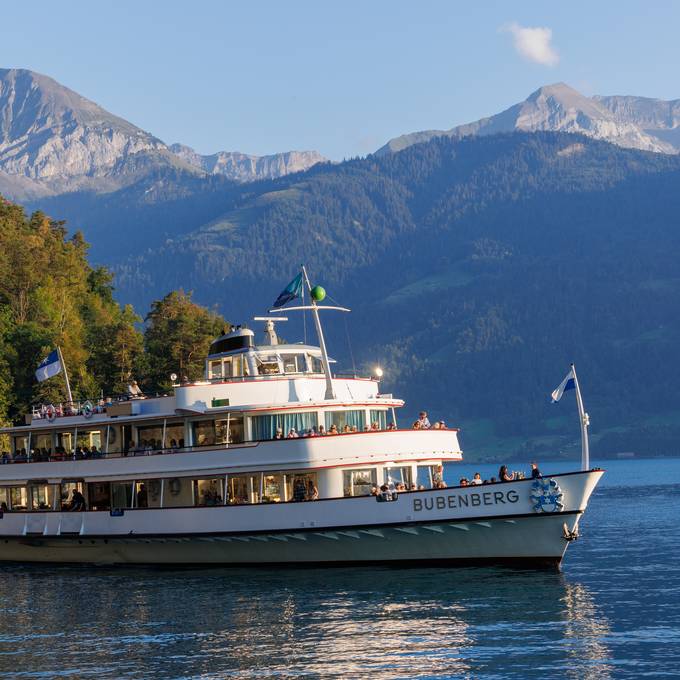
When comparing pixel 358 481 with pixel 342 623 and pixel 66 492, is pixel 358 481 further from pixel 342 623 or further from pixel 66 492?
pixel 66 492

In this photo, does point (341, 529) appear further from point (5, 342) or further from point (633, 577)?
point (5, 342)

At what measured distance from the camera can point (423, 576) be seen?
3591cm

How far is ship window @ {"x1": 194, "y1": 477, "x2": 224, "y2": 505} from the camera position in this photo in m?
40.0

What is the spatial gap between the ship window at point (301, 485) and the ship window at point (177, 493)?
3.79 meters

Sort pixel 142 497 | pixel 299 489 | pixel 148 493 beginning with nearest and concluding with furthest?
pixel 299 489
pixel 148 493
pixel 142 497

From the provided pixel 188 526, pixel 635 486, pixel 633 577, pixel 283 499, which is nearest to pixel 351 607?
pixel 283 499

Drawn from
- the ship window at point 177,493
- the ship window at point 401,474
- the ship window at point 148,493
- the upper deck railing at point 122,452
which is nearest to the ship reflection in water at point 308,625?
the ship window at point 177,493

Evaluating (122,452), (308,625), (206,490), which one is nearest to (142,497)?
(122,452)

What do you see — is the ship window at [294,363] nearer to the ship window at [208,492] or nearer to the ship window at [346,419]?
the ship window at [346,419]

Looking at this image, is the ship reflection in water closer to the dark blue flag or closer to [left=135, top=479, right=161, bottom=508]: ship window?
[left=135, top=479, right=161, bottom=508]: ship window

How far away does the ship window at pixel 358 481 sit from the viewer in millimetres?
38531

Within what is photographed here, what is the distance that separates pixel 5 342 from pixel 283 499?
49835mm

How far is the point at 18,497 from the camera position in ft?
152

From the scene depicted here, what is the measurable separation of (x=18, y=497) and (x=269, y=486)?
1249cm
